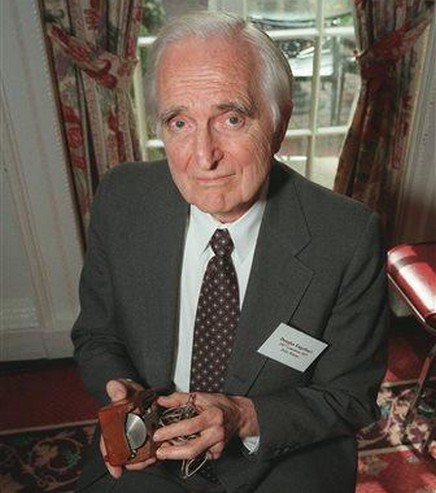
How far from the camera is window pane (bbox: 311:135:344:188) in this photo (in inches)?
107

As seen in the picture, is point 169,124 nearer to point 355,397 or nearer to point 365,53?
point 355,397

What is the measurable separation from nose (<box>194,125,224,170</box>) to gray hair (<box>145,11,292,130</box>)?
137mm

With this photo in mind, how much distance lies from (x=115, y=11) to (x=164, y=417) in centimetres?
159

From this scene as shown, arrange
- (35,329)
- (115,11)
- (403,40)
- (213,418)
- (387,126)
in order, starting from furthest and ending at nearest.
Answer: (35,329) < (387,126) < (403,40) < (115,11) < (213,418)

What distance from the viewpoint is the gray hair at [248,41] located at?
1.05m

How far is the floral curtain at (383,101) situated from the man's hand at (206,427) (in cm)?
163

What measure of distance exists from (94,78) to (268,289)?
131 centimetres

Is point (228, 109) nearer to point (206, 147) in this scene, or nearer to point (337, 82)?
point (206, 147)

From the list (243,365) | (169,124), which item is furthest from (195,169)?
(243,365)

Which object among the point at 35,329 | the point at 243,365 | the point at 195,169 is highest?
the point at 195,169

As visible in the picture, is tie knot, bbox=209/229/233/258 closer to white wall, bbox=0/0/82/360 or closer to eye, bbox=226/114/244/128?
eye, bbox=226/114/244/128

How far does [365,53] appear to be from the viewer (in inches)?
87.7

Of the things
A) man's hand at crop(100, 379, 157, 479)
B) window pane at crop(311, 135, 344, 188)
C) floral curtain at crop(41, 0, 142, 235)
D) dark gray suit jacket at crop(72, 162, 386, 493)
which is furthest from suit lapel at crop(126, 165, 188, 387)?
window pane at crop(311, 135, 344, 188)

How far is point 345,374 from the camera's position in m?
1.30
